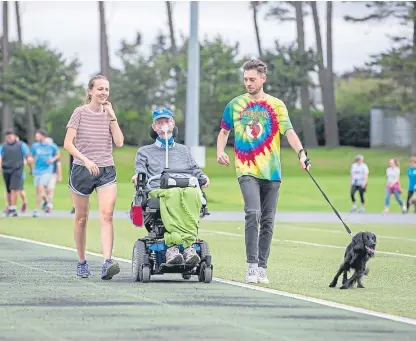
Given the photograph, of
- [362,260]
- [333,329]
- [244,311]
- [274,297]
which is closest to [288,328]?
[333,329]

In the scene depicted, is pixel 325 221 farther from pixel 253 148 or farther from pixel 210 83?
pixel 210 83

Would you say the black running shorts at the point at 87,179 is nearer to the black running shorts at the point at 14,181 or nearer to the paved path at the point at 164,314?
the paved path at the point at 164,314

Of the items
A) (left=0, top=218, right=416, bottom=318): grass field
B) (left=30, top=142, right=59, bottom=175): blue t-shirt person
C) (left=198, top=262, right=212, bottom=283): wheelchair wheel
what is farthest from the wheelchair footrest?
(left=30, top=142, right=59, bottom=175): blue t-shirt person

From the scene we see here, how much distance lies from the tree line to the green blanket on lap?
199 feet

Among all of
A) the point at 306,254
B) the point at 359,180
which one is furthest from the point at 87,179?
the point at 359,180

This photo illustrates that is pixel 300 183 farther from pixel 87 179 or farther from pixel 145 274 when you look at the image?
pixel 145 274

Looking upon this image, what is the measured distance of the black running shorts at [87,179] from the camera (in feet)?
44.8

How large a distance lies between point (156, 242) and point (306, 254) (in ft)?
17.0

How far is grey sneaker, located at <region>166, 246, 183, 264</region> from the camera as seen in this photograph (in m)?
13.1

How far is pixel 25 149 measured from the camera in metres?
30.5

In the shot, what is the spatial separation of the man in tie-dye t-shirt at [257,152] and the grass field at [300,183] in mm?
23589

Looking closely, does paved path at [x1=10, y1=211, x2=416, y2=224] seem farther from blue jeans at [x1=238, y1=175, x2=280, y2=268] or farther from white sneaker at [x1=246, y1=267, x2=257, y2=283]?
white sneaker at [x1=246, y1=267, x2=257, y2=283]

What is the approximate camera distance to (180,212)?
13.1 metres

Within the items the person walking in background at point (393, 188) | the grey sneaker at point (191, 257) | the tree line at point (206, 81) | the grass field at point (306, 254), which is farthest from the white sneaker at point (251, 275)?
the tree line at point (206, 81)
